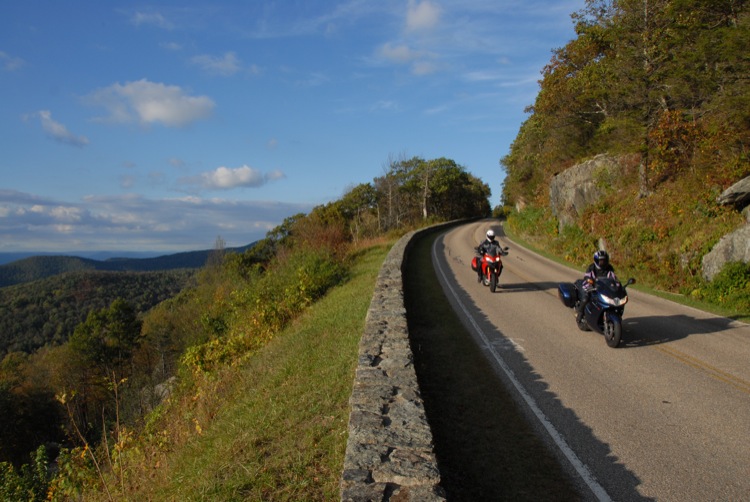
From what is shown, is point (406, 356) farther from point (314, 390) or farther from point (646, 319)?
point (646, 319)

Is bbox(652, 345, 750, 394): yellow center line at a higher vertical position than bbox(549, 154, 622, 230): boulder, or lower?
lower

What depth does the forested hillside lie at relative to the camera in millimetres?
16219

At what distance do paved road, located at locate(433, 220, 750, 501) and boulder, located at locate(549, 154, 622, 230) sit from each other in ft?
45.5

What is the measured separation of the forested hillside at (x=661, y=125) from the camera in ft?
53.2

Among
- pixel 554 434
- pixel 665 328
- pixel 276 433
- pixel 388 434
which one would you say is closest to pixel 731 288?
pixel 665 328

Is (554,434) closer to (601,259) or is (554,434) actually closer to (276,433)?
(276,433)

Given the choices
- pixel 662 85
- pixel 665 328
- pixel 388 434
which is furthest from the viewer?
pixel 662 85

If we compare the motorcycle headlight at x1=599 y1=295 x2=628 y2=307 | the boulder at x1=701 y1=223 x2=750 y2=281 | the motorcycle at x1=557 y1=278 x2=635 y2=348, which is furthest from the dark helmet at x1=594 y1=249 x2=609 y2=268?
the boulder at x1=701 y1=223 x2=750 y2=281

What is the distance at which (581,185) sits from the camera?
88.2ft

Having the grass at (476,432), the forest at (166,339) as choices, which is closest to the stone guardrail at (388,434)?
the grass at (476,432)

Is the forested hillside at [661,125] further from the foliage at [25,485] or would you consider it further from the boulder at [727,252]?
the foliage at [25,485]

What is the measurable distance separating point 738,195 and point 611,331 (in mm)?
9664

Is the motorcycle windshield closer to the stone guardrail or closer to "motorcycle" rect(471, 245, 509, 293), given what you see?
the stone guardrail

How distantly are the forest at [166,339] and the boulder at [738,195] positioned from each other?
1342 centimetres
